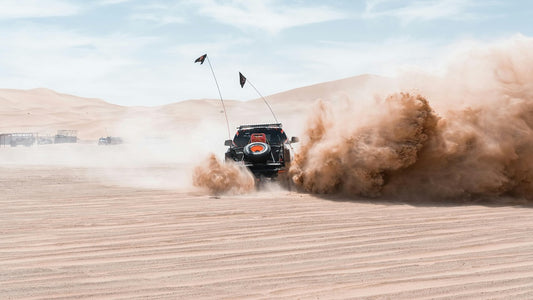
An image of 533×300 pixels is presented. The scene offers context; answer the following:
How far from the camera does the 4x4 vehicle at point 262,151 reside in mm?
12961

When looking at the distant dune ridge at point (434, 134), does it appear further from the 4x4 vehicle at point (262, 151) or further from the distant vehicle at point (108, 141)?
the distant vehicle at point (108, 141)

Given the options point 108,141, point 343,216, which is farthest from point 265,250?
point 108,141

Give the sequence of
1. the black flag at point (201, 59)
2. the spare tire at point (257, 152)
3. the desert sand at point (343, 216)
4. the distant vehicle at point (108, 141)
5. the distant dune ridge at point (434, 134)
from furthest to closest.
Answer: the distant vehicle at point (108, 141), the black flag at point (201, 59), the spare tire at point (257, 152), the distant dune ridge at point (434, 134), the desert sand at point (343, 216)

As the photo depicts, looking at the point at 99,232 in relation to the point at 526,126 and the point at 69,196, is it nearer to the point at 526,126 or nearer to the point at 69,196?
the point at 69,196

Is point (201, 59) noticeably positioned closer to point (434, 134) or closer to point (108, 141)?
point (434, 134)

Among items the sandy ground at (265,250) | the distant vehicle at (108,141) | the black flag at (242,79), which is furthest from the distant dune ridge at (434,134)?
the distant vehicle at (108,141)

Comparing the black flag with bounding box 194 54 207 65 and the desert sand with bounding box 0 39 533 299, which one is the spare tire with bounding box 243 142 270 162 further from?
the black flag with bounding box 194 54 207 65

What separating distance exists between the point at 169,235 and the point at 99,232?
99cm

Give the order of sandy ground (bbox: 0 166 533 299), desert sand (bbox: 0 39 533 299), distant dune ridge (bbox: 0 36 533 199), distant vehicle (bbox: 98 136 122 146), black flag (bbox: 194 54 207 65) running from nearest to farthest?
sandy ground (bbox: 0 166 533 299)
desert sand (bbox: 0 39 533 299)
distant dune ridge (bbox: 0 36 533 199)
black flag (bbox: 194 54 207 65)
distant vehicle (bbox: 98 136 122 146)

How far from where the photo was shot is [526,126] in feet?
36.6

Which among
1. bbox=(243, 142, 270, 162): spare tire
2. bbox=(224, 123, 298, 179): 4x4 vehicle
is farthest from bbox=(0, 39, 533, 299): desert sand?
bbox=(243, 142, 270, 162): spare tire

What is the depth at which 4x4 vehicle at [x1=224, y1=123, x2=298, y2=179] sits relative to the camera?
13.0 m

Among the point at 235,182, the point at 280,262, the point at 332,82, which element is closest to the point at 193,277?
the point at 280,262

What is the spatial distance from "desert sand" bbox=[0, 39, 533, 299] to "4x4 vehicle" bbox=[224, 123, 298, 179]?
16.1 inches
